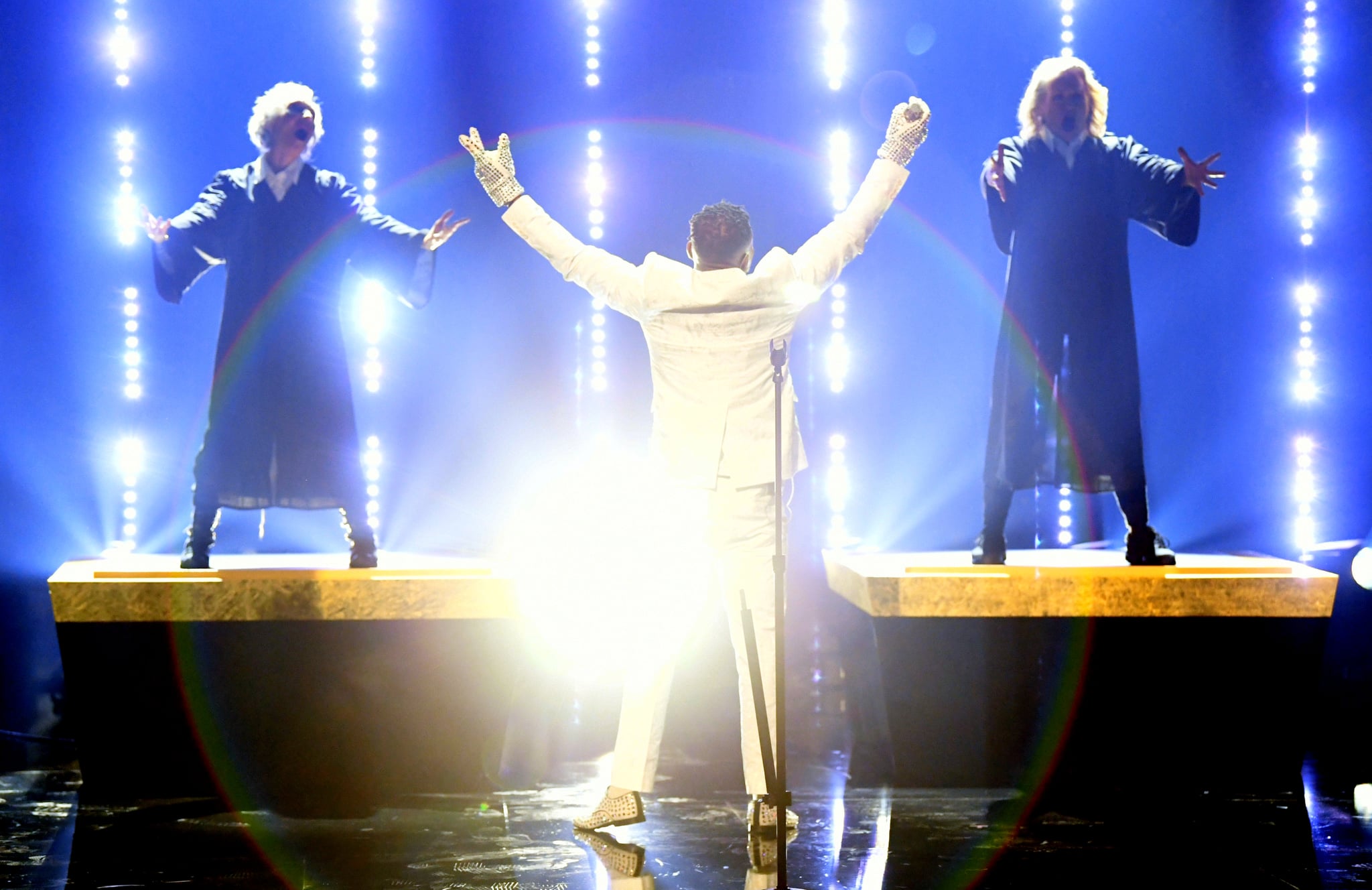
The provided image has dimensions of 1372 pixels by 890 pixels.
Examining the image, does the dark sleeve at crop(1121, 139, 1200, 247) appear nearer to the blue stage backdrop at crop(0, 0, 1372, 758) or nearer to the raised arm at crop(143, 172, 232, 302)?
the blue stage backdrop at crop(0, 0, 1372, 758)

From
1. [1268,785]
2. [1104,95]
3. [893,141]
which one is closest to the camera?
[893,141]

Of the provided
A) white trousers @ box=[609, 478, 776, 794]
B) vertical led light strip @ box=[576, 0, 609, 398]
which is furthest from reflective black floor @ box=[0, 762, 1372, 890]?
vertical led light strip @ box=[576, 0, 609, 398]

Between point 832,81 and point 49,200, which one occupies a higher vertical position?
point 832,81

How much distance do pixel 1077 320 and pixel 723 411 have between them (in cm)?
140

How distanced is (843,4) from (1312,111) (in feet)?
5.78

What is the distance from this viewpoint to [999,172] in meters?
3.98

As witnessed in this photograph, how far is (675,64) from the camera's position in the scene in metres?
4.46

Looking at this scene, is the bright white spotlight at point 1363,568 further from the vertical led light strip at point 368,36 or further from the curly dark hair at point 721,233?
the vertical led light strip at point 368,36

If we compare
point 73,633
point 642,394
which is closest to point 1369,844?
point 642,394

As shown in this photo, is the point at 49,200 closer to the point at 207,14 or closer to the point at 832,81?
the point at 207,14

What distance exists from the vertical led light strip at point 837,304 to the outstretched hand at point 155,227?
2274mm

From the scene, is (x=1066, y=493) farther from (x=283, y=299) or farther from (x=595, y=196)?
(x=283, y=299)

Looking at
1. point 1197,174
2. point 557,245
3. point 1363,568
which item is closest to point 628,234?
point 557,245

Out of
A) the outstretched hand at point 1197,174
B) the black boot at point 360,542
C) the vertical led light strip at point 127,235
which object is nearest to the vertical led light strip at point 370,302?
the black boot at point 360,542
